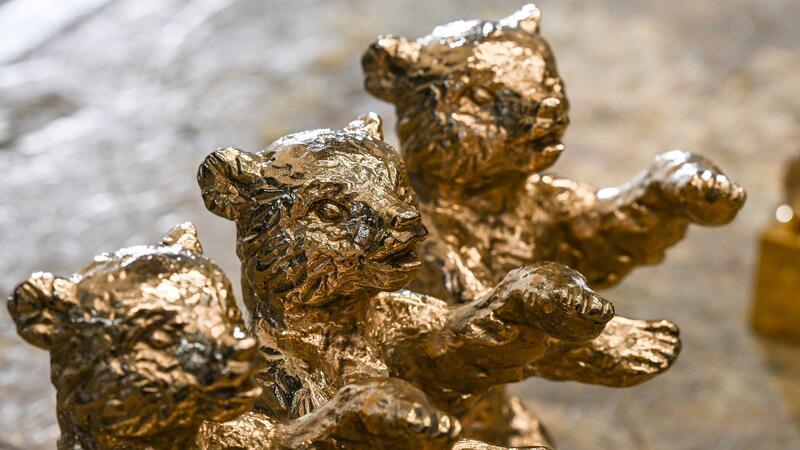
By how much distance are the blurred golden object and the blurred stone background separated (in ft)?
0.13

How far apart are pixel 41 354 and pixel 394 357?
939mm

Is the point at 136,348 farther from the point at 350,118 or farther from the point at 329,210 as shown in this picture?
the point at 350,118

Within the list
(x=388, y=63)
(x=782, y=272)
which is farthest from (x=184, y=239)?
(x=782, y=272)

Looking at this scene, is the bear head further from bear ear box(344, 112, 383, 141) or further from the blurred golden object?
the blurred golden object

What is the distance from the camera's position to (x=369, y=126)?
1.34 metres

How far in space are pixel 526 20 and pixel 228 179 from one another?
0.54 m

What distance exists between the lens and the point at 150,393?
1.05 meters

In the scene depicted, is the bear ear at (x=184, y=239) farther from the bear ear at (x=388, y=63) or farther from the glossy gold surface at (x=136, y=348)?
the bear ear at (x=388, y=63)

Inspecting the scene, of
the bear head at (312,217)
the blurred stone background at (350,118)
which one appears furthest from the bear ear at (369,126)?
the blurred stone background at (350,118)

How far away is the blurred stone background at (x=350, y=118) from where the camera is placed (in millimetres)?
2383

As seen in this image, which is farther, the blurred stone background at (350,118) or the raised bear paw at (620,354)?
the blurred stone background at (350,118)

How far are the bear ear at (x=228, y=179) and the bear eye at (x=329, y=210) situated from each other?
0.20 ft

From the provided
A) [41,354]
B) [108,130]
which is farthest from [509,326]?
[108,130]

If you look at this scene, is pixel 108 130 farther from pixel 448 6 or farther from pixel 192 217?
pixel 448 6
